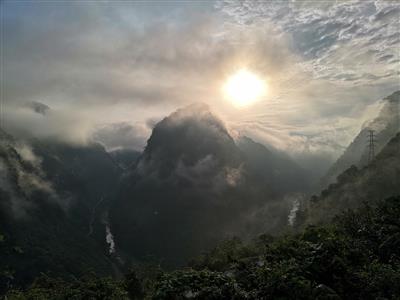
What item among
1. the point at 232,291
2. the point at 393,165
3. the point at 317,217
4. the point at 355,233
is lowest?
the point at 232,291

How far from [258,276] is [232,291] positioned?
4262mm

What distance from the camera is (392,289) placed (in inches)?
1254

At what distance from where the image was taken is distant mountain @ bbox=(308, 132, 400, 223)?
13888 cm

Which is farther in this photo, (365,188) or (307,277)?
(365,188)

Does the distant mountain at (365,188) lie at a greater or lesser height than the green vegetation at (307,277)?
greater

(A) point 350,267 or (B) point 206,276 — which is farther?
(A) point 350,267

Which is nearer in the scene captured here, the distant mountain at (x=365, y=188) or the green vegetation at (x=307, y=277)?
the green vegetation at (x=307, y=277)

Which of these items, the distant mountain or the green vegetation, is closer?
the green vegetation

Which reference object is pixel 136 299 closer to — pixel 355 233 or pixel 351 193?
pixel 355 233

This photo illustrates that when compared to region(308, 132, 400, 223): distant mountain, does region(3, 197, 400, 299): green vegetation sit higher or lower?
lower

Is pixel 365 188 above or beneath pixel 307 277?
above

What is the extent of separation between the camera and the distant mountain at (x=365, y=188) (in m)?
139

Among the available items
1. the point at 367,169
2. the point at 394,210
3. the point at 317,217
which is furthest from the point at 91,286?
the point at 367,169

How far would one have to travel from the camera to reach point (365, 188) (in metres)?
148
